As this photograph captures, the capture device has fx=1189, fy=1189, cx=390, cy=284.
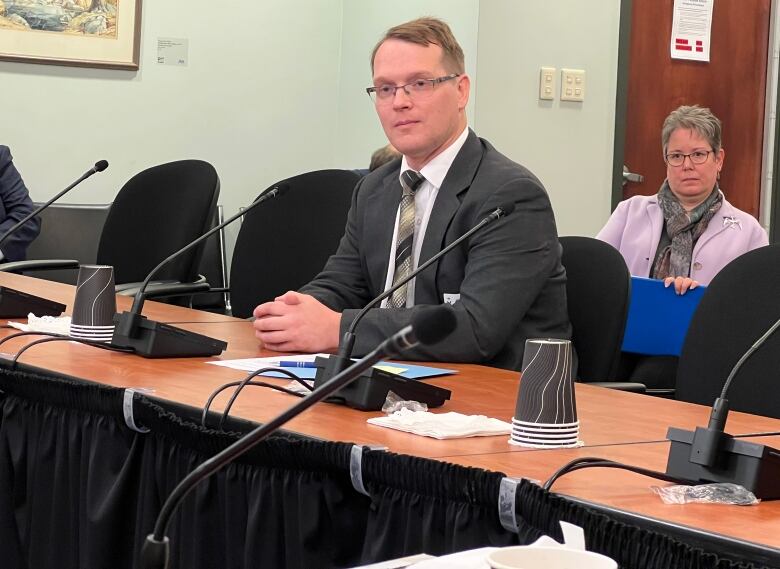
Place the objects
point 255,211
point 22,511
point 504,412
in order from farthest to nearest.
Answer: point 255,211 < point 22,511 < point 504,412

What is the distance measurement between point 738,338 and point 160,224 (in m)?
2.08

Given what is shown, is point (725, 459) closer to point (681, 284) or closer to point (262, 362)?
point (262, 362)

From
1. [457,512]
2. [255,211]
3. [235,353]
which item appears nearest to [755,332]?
[235,353]

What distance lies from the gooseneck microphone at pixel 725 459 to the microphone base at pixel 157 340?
3.76ft

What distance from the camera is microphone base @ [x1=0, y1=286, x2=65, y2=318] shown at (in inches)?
104

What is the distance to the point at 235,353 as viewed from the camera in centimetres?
229

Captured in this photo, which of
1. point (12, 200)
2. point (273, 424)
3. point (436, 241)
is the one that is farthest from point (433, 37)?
point (12, 200)

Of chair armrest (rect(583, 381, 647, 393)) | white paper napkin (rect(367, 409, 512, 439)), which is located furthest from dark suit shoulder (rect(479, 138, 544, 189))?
white paper napkin (rect(367, 409, 512, 439))

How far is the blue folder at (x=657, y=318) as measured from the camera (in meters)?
3.26

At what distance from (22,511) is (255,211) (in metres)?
1.60

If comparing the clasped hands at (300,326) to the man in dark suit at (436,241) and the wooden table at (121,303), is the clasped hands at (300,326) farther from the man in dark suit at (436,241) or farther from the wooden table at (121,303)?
the wooden table at (121,303)

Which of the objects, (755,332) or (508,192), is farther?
(508,192)

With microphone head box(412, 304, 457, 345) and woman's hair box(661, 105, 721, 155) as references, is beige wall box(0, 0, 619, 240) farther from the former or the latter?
microphone head box(412, 304, 457, 345)

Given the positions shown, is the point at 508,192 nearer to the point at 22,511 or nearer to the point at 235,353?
the point at 235,353
